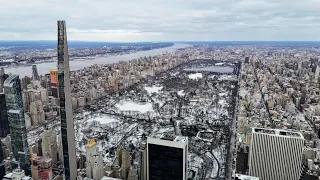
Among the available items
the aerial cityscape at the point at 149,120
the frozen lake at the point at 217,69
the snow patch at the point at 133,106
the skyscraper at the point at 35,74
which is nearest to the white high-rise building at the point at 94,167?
the aerial cityscape at the point at 149,120

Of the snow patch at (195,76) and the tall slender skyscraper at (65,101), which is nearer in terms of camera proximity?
the tall slender skyscraper at (65,101)

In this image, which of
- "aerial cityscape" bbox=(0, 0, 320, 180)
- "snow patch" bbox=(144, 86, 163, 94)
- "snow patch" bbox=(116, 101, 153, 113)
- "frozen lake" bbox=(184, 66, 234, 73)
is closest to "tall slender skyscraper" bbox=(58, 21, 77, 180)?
"aerial cityscape" bbox=(0, 0, 320, 180)

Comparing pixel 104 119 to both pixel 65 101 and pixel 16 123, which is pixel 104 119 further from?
pixel 65 101

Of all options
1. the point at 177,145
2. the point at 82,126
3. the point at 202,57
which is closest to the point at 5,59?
the point at 82,126

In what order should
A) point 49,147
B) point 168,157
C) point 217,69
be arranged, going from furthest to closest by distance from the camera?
point 217,69, point 49,147, point 168,157

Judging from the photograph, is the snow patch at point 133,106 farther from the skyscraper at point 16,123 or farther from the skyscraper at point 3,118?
the skyscraper at point 16,123

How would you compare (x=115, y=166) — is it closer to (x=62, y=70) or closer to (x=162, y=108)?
(x=62, y=70)

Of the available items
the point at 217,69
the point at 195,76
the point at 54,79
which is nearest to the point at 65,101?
the point at 54,79
